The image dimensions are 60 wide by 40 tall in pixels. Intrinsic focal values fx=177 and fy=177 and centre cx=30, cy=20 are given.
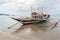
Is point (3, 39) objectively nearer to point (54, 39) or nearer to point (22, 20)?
point (54, 39)

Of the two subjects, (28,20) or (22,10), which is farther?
(22,10)

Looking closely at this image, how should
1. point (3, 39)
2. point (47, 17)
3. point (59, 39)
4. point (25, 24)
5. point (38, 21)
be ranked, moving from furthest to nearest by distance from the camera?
1. point (47, 17)
2. point (38, 21)
3. point (25, 24)
4. point (59, 39)
5. point (3, 39)

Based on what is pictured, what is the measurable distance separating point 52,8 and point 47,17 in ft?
26.5

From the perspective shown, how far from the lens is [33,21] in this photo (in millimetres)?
17828

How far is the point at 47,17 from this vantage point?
66.5 feet

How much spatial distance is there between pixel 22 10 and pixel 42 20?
9.75 m

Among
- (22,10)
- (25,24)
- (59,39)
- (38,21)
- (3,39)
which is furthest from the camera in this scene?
(22,10)

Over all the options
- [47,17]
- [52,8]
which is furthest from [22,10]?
[47,17]

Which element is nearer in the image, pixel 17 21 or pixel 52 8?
pixel 17 21

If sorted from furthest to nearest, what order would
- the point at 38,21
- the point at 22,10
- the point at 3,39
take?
1. the point at 22,10
2. the point at 38,21
3. the point at 3,39

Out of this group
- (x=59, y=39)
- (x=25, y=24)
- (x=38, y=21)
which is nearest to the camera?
(x=59, y=39)

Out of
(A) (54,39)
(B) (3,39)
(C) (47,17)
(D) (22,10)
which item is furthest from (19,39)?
(D) (22,10)

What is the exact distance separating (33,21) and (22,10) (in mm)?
10342

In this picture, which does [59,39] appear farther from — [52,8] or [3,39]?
[52,8]
